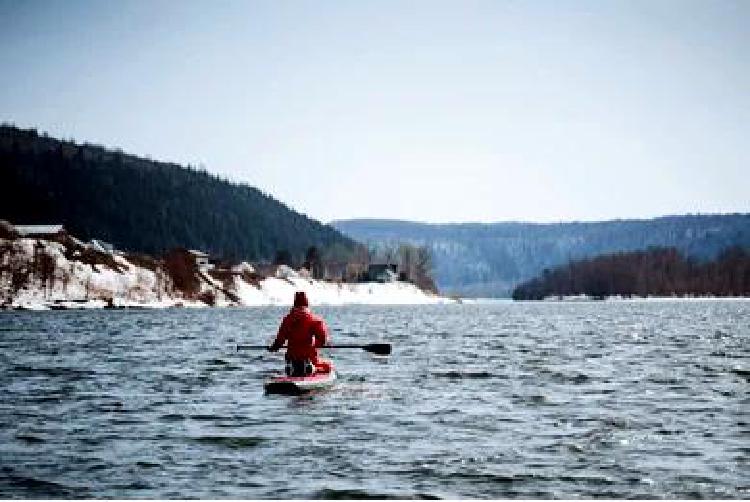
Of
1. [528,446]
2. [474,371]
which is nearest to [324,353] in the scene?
[474,371]

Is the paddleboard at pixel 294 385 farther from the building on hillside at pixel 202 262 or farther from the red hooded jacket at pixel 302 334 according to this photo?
the building on hillside at pixel 202 262

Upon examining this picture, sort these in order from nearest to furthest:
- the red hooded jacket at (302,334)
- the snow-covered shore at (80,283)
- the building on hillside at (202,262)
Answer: the red hooded jacket at (302,334)
the snow-covered shore at (80,283)
the building on hillside at (202,262)

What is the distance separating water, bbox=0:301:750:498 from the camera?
13992 millimetres

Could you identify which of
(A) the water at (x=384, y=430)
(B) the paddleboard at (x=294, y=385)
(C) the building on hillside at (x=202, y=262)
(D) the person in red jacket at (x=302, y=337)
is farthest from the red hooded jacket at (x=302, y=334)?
(C) the building on hillside at (x=202, y=262)

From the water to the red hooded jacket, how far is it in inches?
57.6

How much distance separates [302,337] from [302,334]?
135 millimetres

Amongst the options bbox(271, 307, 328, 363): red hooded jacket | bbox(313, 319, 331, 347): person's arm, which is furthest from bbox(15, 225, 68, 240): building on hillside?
bbox(313, 319, 331, 347): person's arm

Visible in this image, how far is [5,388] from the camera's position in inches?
1078

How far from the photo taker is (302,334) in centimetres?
2548

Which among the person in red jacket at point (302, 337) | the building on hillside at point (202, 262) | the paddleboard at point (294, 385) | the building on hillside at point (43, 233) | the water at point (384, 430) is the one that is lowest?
the water at point (384, 430)

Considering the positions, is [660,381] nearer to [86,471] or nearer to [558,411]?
[558,411]

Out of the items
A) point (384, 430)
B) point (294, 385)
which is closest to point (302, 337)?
point (294, 385)

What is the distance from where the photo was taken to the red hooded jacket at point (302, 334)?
2539 centimetres

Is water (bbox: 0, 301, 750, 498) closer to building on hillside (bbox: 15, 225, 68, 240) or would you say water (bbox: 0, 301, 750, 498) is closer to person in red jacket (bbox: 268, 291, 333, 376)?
person in red jacket (bbox: 268, 291, 333, 376)
